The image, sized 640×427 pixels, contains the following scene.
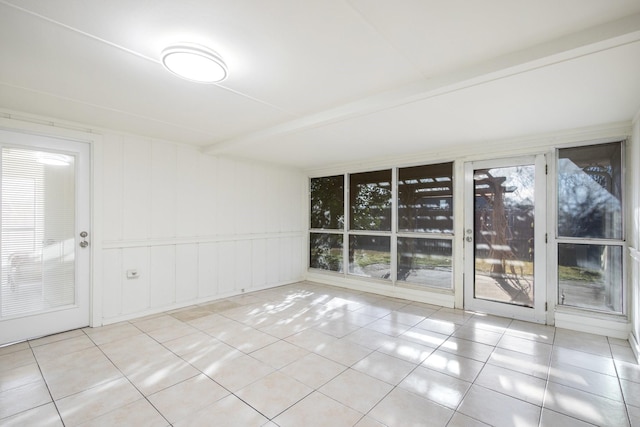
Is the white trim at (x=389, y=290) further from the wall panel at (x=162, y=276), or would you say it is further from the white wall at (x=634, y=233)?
the wall panel at (x=162, y=276)

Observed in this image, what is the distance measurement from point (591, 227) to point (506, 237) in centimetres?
84

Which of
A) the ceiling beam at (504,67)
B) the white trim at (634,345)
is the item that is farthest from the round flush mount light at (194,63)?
the white trim at (634,345)

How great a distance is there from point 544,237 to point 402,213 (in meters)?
1.92

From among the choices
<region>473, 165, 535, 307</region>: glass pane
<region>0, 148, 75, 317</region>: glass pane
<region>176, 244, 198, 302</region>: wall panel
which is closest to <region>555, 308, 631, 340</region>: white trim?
<region>473, 165, 535, 307</region>: glass pane

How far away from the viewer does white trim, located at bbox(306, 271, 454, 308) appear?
14.2 ft

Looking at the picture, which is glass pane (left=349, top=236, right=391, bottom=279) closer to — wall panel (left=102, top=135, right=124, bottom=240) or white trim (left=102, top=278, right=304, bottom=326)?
white trim (left=102, top=278, right=304, bottom=326)

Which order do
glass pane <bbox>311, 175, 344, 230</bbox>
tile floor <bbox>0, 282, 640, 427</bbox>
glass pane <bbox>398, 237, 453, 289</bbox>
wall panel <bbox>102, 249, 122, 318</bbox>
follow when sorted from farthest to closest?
glass pane <bbox>311, 175, 344, 230</bbox>, glass pane <bbox>398, 237, 453, 289</bbox>, wall panel <bbox>102, 249, 122, 318</bbox>, tile floor <bbox>0, 282, 640, 427</bbox>

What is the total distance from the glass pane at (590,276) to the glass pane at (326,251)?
335 centimetres

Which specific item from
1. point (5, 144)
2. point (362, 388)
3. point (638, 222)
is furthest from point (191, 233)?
point (638, 222)

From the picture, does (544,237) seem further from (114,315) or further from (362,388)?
(114,315)

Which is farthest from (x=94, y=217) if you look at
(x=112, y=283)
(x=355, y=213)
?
(x=355, y=213)

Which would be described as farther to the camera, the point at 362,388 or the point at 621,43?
the point at 362,388

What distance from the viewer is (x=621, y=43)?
1.64 metres

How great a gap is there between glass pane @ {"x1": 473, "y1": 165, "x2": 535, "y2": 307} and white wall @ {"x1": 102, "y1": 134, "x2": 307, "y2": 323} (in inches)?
133
